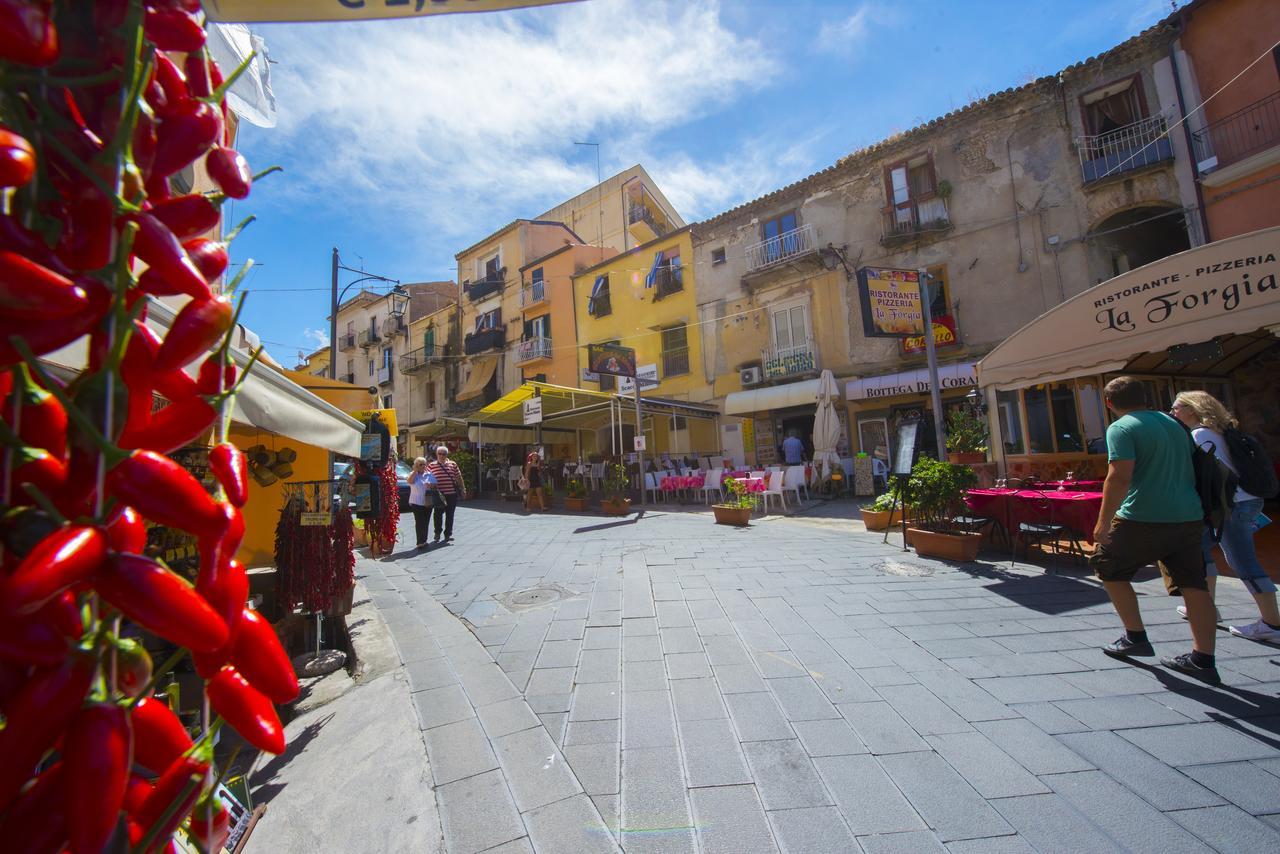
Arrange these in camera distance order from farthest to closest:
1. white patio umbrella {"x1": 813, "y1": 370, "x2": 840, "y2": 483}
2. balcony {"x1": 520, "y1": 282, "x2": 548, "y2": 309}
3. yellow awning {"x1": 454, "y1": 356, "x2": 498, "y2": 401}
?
yellow awning {"x1": 454, "y1": 356, "x2": 498, "y2": 401}
balcony {"x1": 520, "y1": 282, "x2": 548, "y2": 309}
white patio umbrella {"x1": 813, "y1": 370, "x2": 840, "y2": 483}

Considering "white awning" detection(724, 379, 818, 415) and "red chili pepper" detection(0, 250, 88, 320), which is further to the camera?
"white awning" detection(724, 379, 818, 415)

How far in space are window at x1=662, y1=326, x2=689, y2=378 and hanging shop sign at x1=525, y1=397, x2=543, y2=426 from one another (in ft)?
23.1

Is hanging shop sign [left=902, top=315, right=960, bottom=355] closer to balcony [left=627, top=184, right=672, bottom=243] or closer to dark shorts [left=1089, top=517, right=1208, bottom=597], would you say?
dark shorts [left=1089, top=517, right=1208, bottom=597]

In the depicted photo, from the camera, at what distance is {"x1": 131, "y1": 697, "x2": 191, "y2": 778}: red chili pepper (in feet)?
2.25

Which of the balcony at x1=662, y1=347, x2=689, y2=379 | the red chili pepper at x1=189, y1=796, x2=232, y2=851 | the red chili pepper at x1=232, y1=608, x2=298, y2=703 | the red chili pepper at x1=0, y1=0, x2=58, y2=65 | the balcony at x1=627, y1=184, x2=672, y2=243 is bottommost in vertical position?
the red chili pepper at x1=189, y1=796, x2=232, y2=851

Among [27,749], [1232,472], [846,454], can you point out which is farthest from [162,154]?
[846,454]

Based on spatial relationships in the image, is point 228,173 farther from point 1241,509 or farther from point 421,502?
point 421,502

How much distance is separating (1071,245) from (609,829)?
15151 millimetres

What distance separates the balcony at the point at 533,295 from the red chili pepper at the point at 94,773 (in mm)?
23246

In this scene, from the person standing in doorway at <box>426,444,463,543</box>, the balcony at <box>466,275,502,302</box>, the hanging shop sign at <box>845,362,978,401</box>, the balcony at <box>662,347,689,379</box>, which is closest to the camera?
the person standing in doorway at <box>426,444,463,543</box>

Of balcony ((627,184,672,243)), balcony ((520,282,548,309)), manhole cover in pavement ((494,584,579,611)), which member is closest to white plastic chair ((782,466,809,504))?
manhole cover in pavement ((494,584,579,611))

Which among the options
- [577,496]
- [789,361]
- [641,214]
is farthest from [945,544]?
[641,214]

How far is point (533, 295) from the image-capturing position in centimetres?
2336

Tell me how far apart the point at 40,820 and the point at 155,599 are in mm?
233
